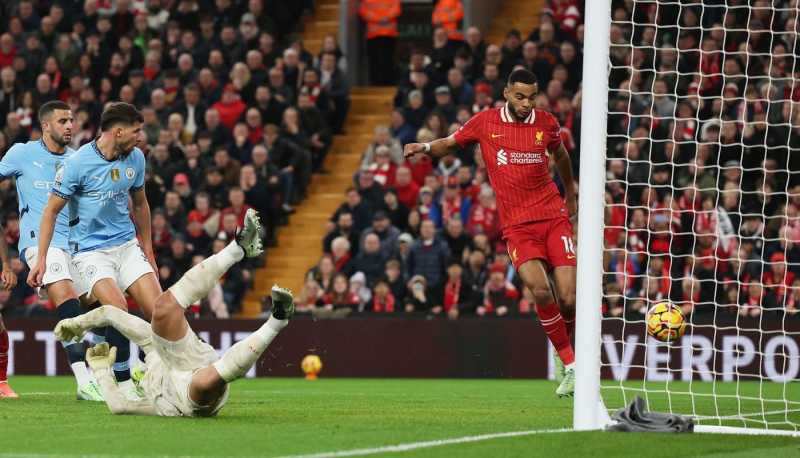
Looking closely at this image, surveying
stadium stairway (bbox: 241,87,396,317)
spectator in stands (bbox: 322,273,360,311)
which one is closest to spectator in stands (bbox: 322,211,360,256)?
spectator in stands (bbox: 322,273,360,311)

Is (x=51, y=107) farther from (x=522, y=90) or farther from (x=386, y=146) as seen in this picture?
(x=386, y=146)

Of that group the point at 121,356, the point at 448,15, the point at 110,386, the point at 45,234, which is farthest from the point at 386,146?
the point at 110,386

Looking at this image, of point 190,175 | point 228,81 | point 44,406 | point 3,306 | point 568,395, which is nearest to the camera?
point 44,406

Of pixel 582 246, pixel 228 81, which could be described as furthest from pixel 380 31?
pixel 582 246

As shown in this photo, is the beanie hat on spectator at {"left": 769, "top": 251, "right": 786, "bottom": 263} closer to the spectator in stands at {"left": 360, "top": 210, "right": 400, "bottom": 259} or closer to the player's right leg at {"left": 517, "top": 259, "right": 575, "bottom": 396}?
the spectator in stands at {"left": 360, "top": 210, "right": 400, "bottom": 259}

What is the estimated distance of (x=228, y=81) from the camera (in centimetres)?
2320

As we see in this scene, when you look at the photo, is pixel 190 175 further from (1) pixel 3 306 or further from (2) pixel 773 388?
(2) pixel 773 388

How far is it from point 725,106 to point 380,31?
7156mm

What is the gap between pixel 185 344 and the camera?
9.18 m

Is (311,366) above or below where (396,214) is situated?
below

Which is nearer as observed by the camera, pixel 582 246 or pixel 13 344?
pixel 582 246

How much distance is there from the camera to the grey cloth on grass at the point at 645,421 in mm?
8766

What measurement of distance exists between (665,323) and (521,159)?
183 centimetres

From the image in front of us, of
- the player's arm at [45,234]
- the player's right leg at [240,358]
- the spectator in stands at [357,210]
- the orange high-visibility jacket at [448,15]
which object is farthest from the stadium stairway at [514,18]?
the player's right leg at [240,358]
